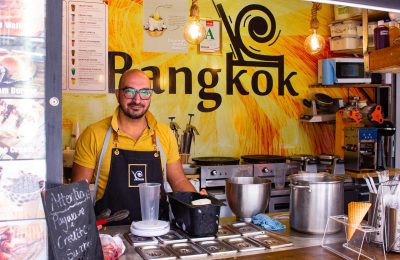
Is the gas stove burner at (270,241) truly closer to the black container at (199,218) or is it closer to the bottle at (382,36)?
the black container at (199,218)

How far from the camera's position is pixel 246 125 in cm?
611

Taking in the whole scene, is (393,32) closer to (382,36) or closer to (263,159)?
(382,36)

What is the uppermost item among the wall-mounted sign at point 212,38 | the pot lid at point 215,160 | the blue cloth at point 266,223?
the wall-mounted sign at point 212,38

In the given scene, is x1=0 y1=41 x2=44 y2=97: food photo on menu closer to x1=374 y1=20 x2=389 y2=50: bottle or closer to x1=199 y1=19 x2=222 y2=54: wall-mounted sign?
x1=374 y1=20 x2=389 y2=50: bottle

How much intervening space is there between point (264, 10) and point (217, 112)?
152 cm

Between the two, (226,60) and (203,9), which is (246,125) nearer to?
(226,60)

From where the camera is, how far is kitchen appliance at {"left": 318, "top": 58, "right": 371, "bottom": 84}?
6.18m

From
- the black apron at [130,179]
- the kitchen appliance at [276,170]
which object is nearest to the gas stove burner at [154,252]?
the black apron at [130,179]

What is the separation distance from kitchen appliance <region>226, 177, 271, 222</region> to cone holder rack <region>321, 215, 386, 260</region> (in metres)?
0.47

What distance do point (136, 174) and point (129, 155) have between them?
0.15m

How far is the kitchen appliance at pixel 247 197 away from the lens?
2.80 meters

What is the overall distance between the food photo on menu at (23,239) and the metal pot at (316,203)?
1.41 m

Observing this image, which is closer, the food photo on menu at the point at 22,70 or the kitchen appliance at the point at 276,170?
the food photo on menu at the point at 22,70

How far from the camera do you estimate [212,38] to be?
592 cm
